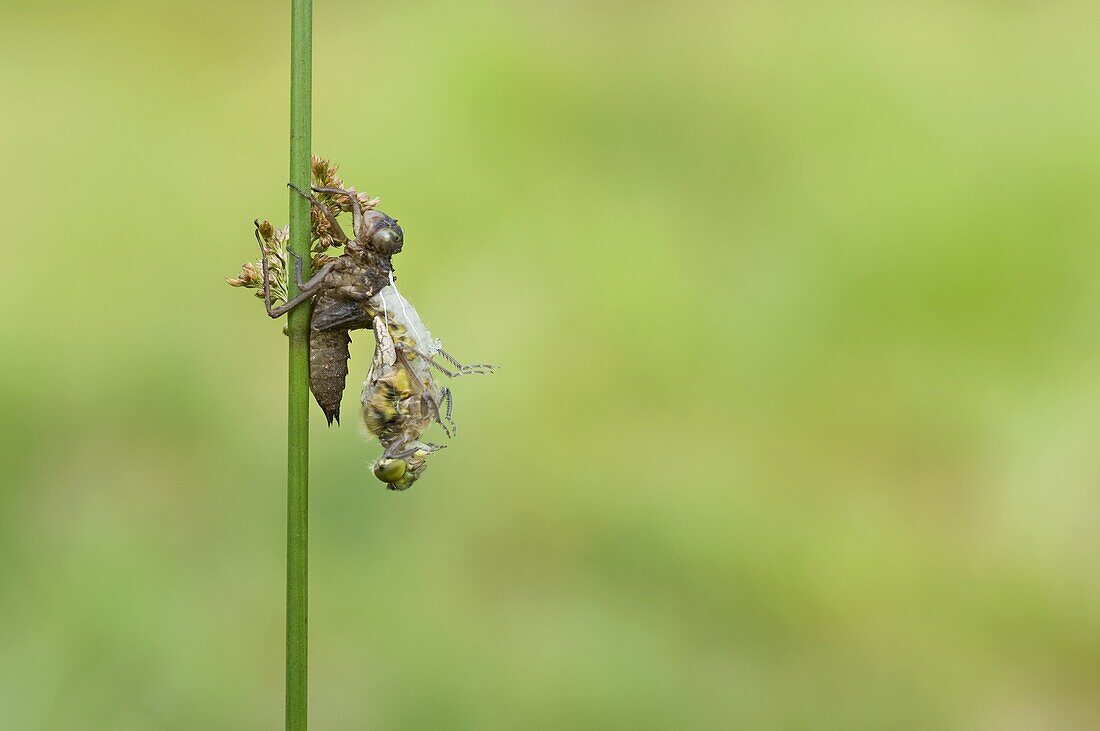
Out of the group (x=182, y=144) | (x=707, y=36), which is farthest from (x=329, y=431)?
(x=707, y=36)

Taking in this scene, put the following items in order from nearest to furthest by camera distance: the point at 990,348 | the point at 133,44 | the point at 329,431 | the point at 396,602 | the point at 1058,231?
the point at 396,602 → the point at 329,431 → the point at 990,348 → the point at 1058,231 → the point at 133,44

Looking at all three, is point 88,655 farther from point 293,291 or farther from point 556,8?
point 556,8

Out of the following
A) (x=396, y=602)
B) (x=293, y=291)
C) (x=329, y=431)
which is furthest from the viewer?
(x=329, y=431)

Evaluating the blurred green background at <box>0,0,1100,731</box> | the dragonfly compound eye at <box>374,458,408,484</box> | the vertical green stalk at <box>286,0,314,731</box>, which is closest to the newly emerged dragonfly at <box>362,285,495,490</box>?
the dragonfly compound eye at <box>374,458,408,484</box>

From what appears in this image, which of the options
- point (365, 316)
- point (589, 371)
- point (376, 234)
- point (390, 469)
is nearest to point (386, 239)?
point (376, 234)

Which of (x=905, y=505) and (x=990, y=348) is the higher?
(x=990, y=348)

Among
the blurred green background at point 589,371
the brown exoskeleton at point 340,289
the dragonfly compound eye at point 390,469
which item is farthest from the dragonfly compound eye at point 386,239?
the blurred green background at point 589,371

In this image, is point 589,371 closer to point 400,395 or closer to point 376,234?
point 400,395
